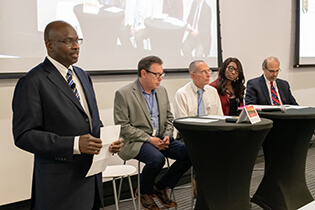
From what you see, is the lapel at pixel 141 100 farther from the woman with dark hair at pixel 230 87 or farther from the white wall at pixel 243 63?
the woman with dark hair at pixel 230 87

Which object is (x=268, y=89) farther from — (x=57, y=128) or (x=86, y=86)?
(x=57, y=128)

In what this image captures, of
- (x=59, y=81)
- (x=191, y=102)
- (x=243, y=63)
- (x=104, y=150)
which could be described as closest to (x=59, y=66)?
(x=59, y=81)

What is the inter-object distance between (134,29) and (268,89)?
1.85 metres

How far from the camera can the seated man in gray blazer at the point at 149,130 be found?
3016 millimetres

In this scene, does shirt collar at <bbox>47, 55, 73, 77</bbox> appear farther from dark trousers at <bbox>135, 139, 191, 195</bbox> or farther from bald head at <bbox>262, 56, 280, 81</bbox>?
bald head at <bbox>262, 56, 280, 81</bbox>

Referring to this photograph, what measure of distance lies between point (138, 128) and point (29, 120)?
58.9 inches

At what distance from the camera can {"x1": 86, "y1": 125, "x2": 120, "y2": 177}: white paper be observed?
1.85 meters

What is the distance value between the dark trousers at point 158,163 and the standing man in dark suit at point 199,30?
1472 millimetres

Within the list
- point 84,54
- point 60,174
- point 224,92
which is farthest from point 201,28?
point 60,174

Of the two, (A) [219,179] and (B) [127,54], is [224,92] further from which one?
(A) [219,179]

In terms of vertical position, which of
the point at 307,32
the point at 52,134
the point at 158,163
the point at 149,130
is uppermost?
the point at 307,32

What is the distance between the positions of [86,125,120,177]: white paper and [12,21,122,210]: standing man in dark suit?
6 centimetres

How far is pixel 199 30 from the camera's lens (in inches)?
175

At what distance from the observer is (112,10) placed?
3600mm
